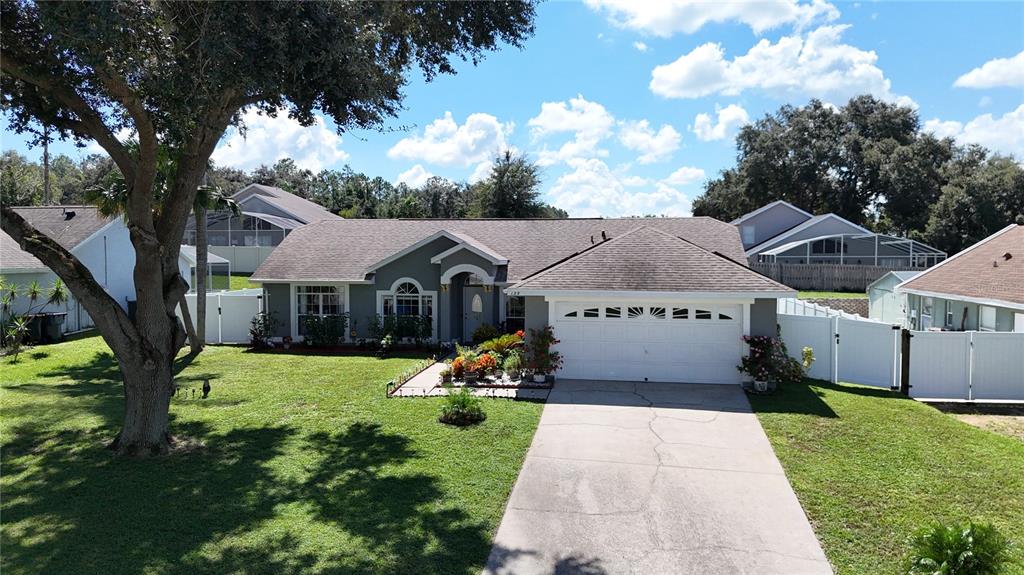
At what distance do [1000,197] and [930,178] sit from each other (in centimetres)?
948

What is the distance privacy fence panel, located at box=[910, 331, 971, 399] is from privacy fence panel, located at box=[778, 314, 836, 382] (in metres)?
1.68

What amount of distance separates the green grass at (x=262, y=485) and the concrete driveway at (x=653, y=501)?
468mm

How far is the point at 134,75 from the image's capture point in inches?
310

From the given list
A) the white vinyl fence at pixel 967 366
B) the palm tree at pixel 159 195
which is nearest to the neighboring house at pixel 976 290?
the white vinyl fence at pixel 967 366

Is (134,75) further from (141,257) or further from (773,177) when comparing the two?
(773,177)

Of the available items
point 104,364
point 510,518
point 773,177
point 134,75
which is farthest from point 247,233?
point 773,177

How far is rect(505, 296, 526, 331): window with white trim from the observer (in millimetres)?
19203

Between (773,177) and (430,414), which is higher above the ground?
(773,177)

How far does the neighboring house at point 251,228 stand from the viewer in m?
38.4

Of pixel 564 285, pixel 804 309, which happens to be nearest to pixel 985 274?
pixel 804 309

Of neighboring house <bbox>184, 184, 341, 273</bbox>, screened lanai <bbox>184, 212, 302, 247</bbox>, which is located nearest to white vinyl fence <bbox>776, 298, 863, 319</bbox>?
neighboring house <bbox>184, 184, 341, 273</bbox>

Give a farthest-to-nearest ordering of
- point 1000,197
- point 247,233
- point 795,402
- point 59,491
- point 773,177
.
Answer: point 773,177
point 1000,197
point 247,233
point 795,402
point 59,491

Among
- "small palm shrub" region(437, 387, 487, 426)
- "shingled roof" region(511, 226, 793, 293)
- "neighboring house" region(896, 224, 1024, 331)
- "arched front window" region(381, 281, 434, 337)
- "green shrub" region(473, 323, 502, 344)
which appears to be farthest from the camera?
"arched front window" region(381, 281, 434, 337)

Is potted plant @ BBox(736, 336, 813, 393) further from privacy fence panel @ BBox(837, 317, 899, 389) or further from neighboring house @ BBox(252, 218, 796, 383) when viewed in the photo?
privacy fence panel @ BBox(837, 317, 899, 389)
